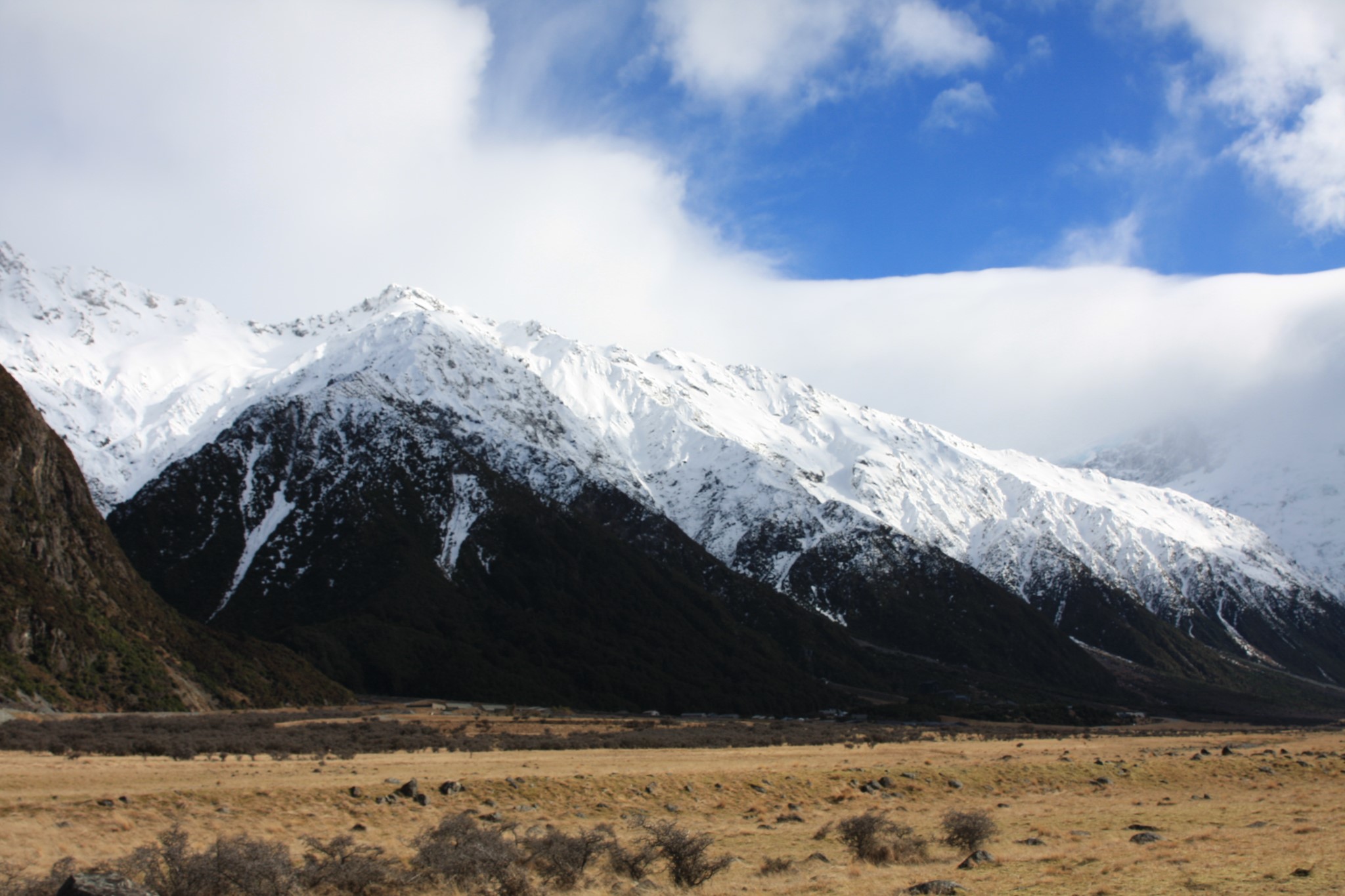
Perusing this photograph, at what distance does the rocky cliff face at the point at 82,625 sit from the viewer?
7894 cm

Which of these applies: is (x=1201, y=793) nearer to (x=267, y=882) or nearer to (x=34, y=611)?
(x=267, y=882)

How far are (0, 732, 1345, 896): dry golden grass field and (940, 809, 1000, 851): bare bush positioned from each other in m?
0.70

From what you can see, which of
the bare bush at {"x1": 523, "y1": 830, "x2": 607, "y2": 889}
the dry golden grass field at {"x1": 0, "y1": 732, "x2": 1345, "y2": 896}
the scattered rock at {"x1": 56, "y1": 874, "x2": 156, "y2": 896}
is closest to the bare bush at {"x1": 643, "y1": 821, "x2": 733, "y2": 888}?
the dry golden grass field at {"x1": 0, "y1": 732, "x2": 1345, "y2": 896}

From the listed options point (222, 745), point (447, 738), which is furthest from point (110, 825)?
point (447, 738)

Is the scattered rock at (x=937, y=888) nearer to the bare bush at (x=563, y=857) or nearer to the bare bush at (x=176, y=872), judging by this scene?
the bare bush at (x=563, y=857)

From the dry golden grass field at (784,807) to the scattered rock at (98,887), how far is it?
23.3 feet

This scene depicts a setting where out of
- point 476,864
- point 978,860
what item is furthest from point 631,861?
point 978,860

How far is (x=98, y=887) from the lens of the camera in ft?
57.3

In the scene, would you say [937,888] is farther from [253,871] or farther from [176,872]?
[176,872]

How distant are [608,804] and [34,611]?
6870 cm

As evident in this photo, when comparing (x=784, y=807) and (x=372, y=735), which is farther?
(x=372, y=735)

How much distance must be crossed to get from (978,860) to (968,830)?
117 inches

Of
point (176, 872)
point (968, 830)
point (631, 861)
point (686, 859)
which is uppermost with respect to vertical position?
point (968, 830)

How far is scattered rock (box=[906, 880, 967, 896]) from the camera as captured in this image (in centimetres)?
2211
